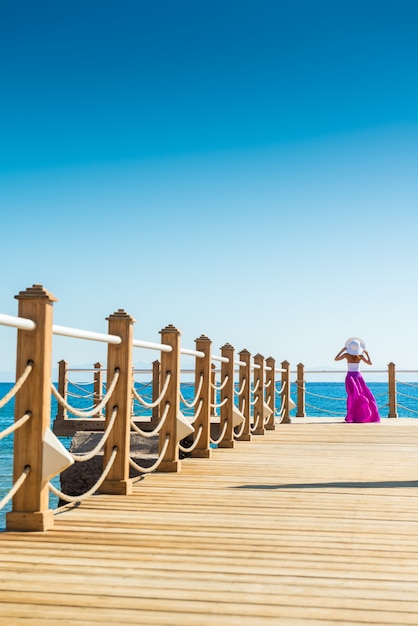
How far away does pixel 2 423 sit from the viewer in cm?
4797

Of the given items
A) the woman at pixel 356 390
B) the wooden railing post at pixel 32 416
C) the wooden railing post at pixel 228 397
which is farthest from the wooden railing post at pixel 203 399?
the woman at pixel 356 390

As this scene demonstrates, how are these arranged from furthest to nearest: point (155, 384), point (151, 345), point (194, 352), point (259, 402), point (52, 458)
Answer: point (155, 384) → point (259, 402) → point (194, 352) → point (151, 345) → point (52, 458)

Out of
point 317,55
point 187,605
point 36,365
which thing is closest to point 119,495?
point 36,365

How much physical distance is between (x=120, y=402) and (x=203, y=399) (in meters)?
2.77

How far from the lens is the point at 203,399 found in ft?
25.5

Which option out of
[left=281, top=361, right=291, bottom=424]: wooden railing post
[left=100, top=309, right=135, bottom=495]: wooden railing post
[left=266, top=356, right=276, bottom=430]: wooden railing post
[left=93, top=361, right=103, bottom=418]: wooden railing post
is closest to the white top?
[left=281, top=361, right=291, bottom=424]: wooden railing post

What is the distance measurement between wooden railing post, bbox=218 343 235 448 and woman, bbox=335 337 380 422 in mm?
5602

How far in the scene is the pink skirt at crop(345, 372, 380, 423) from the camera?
562 inches

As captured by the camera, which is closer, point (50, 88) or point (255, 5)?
point (255, 5)

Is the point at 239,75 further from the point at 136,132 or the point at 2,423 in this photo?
the point at 2,423

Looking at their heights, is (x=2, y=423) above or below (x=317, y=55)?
below

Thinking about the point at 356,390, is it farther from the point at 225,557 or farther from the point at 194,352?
the point at 225,557

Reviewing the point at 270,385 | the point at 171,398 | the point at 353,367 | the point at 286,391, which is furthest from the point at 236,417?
the point at 353,367

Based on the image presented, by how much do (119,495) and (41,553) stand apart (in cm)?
176
